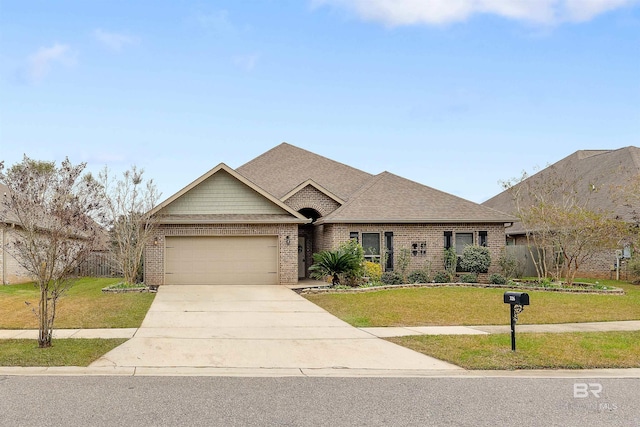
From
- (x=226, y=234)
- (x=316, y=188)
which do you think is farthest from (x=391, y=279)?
(x=226, y=234)

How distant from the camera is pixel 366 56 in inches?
799

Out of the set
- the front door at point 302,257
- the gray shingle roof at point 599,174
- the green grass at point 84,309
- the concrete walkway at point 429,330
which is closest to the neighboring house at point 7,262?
the green grass at point 84,309

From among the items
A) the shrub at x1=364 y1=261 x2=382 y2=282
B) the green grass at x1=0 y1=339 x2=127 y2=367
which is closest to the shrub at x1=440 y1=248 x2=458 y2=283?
the shrub at x1=364 y1=261 x2=382 y2=282

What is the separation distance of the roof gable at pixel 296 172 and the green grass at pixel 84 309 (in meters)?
11.1

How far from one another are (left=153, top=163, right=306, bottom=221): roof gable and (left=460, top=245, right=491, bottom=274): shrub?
7.19 m

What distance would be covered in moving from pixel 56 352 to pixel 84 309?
6241 mm

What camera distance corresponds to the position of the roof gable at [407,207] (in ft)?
82.0

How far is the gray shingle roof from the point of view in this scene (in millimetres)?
28688

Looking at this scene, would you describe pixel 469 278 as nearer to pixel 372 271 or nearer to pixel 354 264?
pixel 372 271

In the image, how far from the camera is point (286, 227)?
24.0 m

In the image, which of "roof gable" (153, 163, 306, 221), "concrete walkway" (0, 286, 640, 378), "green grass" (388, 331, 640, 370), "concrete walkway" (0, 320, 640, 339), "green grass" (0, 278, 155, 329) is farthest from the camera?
"roof gable" (153, 163, 306, 221)

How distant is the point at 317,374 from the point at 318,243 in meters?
19.2

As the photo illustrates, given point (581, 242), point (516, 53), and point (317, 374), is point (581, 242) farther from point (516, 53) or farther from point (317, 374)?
point (317, 374)

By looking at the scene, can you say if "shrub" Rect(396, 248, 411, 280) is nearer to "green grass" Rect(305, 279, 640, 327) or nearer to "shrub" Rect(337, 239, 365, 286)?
"shrub" Rect(337, 239, 365, 286)
